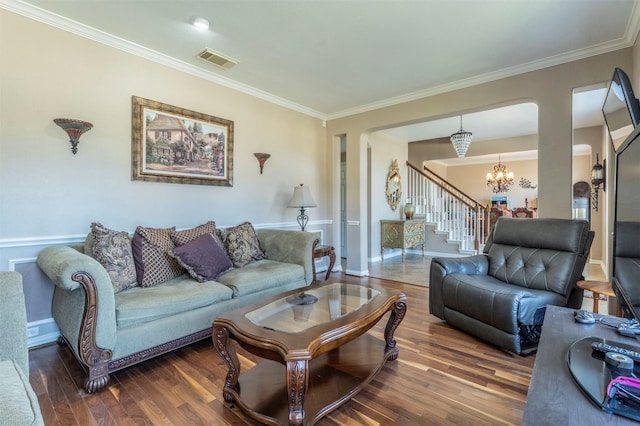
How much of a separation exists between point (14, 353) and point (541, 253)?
3488 millimetres

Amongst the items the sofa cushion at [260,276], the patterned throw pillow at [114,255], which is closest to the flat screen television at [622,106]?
the sofa cushion at [260,276]

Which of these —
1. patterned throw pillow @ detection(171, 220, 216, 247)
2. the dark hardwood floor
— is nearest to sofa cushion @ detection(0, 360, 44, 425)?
the dark hardwood floor

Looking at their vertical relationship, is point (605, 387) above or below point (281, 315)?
above

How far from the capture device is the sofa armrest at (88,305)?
1730 millimetres

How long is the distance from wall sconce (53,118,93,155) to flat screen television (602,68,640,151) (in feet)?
12.5

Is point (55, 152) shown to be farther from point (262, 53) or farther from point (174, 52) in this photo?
point (262, 53)

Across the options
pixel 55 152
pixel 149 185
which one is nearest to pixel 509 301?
pixel 149 185

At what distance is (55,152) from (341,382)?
9.45 feet

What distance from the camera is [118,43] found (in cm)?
279

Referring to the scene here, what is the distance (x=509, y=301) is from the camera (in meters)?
2.20

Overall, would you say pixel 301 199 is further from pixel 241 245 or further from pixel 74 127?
pixel 74 127

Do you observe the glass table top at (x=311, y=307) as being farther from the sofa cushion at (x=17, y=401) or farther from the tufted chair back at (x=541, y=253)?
the tufted chair back at (x=541, y=253)

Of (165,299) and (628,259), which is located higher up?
(628,259)

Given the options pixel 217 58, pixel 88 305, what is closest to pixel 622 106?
pixel 217 58
